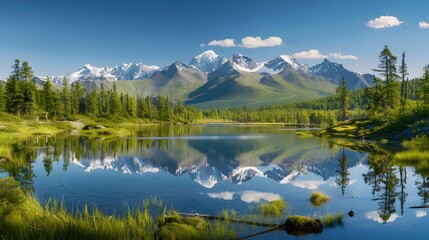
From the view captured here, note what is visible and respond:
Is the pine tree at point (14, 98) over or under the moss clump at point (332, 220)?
over

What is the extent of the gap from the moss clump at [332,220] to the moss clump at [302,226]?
781 mm

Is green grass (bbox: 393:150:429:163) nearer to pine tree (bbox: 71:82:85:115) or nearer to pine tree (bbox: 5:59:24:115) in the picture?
pine tree (bbox: 5:59:24:115)

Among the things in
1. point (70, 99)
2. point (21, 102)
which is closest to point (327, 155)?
point (21, 102)

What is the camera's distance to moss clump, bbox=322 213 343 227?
18.9 m

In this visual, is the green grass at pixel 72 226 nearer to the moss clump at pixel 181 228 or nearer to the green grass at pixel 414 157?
the moss clump at pixel 181 228

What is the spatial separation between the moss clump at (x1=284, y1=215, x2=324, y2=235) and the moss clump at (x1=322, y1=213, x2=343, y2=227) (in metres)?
0.78

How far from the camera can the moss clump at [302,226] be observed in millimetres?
17594

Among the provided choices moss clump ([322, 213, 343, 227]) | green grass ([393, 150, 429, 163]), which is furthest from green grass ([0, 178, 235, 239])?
green grass ([393, 150, 429, 163])

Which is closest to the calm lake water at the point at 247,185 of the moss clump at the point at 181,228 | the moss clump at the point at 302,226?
the moss clump at the point at 302,226

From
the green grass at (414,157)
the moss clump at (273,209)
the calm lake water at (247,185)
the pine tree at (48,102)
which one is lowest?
the calm lake water at (247,185)

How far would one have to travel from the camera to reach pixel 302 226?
58.6ft

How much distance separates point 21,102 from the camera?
121938 millimetres

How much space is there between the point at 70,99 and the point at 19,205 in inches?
6548

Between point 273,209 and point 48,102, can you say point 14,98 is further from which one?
point 273,209
